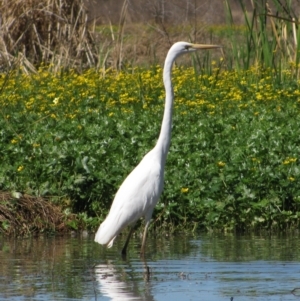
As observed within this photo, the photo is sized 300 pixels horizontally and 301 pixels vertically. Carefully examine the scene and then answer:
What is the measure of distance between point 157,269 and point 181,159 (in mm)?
1972

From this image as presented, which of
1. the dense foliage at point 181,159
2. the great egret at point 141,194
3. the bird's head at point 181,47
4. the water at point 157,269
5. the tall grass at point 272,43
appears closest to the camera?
the water at point 157,269

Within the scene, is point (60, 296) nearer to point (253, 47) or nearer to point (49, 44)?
point (253, 47)

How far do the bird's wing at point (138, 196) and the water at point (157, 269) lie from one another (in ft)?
1.02

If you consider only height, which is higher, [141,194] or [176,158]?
[176,158]

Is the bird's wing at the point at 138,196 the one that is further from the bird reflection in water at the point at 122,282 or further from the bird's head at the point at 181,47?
the bird's head at the point at 181,47

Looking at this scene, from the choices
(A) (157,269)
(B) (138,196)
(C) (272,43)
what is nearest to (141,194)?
(B) (138,196)

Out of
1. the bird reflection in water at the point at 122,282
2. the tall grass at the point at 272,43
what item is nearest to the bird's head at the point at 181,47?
the bird reflection in water at the point at 122,282

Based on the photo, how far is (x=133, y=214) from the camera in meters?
6.97

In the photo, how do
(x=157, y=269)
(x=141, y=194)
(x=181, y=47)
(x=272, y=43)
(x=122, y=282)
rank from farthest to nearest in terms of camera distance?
1. (x=272, y=43)
2. (x=181, y=47)
3. (x=141, y=194)
4. (x=157, y=269)
5. (x=122, y=282)

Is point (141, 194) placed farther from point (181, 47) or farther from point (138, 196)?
point (181, 47)

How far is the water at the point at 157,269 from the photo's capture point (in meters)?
5.59

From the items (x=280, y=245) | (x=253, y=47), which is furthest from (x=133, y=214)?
(x=253, y=47)

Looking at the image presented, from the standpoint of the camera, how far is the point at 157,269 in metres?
6.44

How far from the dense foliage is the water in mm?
293
